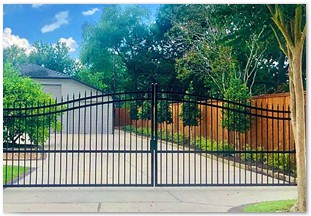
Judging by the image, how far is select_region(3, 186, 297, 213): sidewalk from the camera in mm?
5109

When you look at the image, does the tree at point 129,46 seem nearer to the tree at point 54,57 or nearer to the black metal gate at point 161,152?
the tree at point 54,57

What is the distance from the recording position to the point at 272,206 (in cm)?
509

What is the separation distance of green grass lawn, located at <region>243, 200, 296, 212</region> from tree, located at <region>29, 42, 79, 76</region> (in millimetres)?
18149

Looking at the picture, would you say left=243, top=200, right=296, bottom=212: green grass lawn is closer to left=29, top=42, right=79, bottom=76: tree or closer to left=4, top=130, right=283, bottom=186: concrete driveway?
left=4, top=130, right=283, bottom=186: concrete driveway

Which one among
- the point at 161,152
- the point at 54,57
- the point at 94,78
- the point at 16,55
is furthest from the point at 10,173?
the point at 54,57

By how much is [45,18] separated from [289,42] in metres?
12.2

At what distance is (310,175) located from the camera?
194 inches

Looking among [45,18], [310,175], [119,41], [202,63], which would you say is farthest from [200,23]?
[310,175]

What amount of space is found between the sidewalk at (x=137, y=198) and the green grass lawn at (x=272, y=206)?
0.74 ft

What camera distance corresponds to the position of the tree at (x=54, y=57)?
74.2 ft

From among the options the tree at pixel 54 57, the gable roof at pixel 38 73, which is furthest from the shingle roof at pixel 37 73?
the tree at pixel 54 57

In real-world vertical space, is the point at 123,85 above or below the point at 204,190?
above

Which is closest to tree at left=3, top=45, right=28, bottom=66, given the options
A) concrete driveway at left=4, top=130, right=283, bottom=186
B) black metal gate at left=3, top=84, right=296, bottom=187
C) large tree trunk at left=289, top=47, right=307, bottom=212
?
black metal gate at left=3, top=84, right=296, bottom=187

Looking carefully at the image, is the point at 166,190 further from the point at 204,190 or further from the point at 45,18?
the point at 45,18
